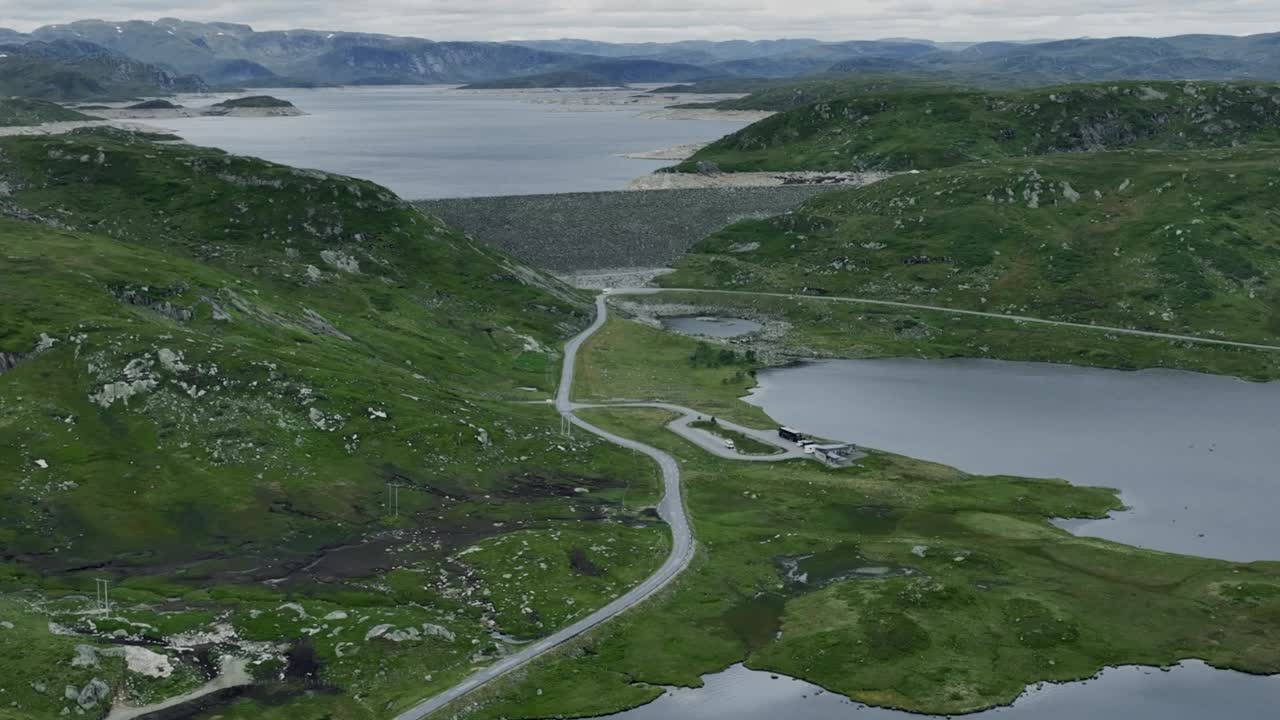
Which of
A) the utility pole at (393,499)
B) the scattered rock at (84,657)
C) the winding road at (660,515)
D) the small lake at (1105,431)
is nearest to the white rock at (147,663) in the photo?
the scattered rock at (84,657)

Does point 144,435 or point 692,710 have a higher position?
point 144,435

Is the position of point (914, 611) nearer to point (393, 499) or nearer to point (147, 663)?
point (393, 499)

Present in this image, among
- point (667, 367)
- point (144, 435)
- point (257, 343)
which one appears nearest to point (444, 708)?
point (144, 435)

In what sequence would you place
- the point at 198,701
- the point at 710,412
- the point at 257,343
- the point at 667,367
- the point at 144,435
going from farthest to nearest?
1. the point at 667,367
2. the point at 710,412
3. the point at 257,343
4. the point at 144,435
5. the point at 198,701

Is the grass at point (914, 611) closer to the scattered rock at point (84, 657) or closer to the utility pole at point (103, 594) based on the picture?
the scattered rock at point (84, 657)

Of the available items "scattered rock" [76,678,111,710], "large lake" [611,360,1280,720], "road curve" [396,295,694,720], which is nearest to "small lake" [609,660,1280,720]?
"large lake" [611,360,1280,720]

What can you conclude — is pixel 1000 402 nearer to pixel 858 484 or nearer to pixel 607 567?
pixel 858 484
